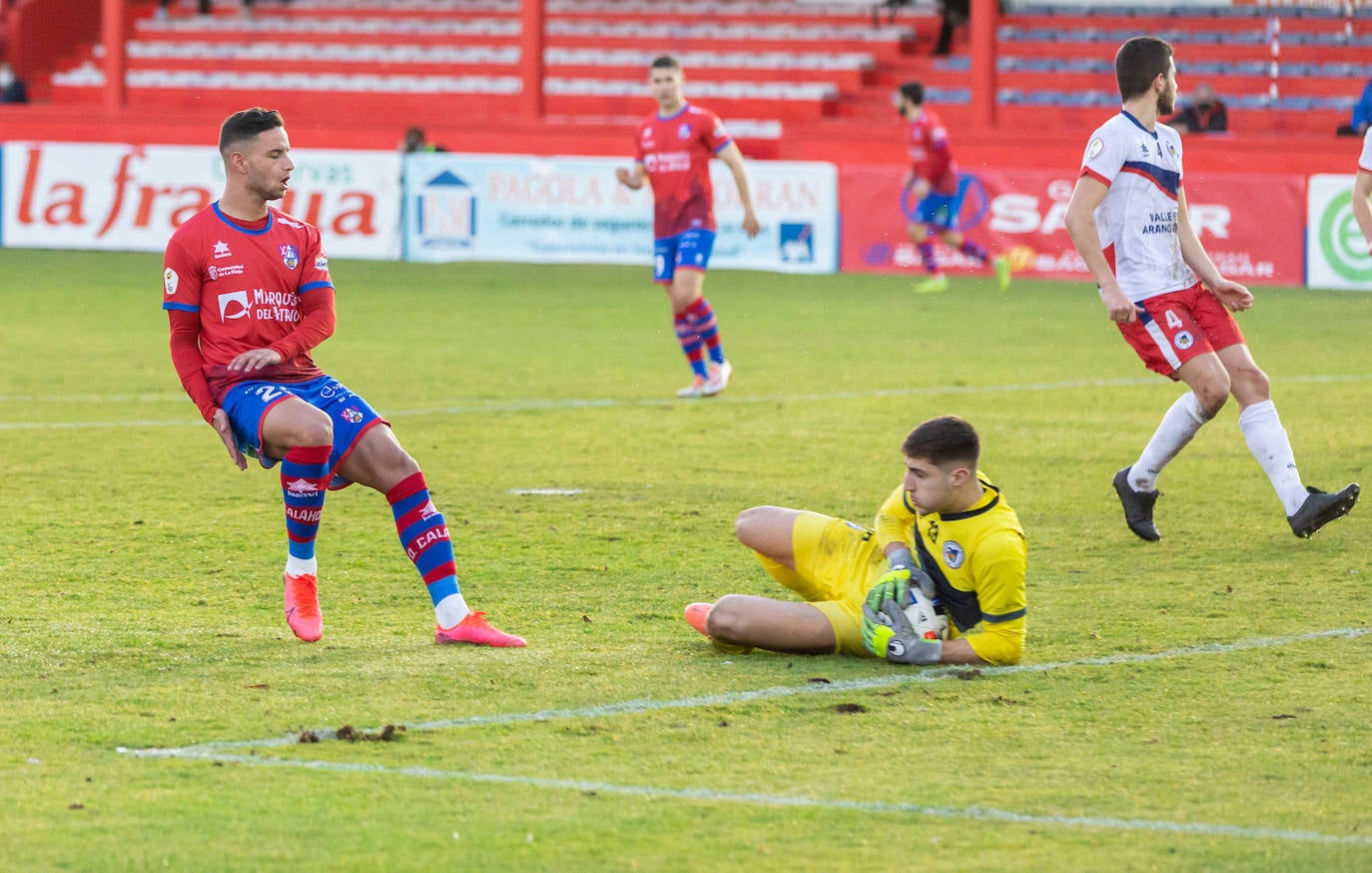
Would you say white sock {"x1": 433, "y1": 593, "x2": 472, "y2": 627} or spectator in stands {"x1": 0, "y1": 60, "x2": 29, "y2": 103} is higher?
spectator in stands {"x1": 0, "y1": 60, "x2": 29, "y2": 103}

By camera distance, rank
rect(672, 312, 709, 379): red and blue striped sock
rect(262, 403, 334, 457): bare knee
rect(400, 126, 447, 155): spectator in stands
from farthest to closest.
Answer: rect(400, 126, 447, 155): spectator in stands
rect(672, 312, 709, 379): red and blue striped sock
rect(262, 403, 334, 457): bare knee

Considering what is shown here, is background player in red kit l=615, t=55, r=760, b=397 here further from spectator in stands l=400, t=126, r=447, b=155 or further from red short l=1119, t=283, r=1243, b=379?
spectator in stands l=400, t=126, r=447, b=155

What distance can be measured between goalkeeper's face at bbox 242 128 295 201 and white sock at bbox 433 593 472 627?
52.0 inches

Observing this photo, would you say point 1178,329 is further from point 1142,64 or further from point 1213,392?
point 1142,64

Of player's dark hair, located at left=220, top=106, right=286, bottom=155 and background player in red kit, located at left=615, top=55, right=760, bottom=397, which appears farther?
background player in red kit, located at left=615, top=55, right=760, bottom=397

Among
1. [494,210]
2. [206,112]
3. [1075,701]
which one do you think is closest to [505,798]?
[1075,701]

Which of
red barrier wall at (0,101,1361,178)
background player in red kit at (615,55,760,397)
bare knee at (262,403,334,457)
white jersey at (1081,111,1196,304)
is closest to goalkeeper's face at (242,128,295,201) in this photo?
bare knee at (262,403,334,457)

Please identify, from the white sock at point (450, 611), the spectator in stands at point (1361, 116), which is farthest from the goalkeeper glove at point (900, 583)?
the spectator in stands at point (1361, 116)

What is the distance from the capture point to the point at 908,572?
5695mm

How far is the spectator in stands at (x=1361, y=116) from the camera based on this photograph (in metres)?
17.6

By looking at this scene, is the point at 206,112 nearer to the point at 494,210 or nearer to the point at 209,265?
the point at 494,210

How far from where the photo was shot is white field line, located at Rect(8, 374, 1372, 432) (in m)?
11.8

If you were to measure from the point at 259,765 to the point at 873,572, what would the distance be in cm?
196

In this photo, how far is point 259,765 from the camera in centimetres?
474
